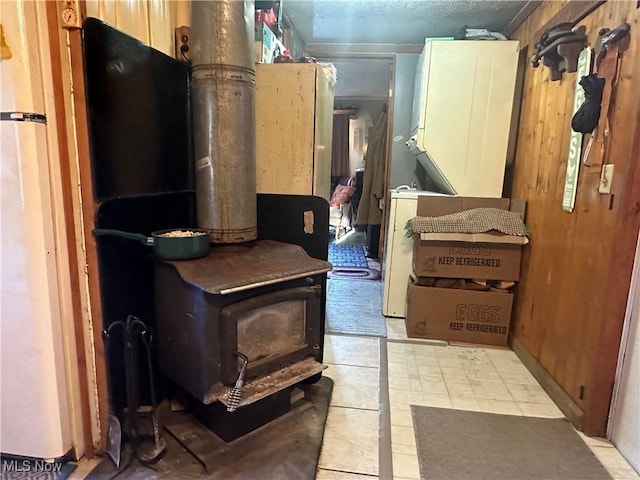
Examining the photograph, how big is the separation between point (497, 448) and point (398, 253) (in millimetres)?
1464

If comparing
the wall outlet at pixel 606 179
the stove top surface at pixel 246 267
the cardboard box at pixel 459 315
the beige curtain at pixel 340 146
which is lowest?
the cardboard box at pixel 459 315

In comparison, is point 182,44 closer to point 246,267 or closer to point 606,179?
point 246,267

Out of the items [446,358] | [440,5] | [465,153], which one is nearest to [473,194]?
[465,153]

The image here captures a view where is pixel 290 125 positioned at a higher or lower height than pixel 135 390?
higher

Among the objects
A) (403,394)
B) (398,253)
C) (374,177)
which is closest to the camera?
(403,394)

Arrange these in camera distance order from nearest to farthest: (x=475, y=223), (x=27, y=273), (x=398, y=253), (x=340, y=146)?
1. (x=27, y=273)
2. (x=475, y=223)
3. (x=398, y=253)
4. (x=340, y=146)

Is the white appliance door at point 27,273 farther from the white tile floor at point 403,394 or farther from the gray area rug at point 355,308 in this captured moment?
the gray area rug at point 355,308

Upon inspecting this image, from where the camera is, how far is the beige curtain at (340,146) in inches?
289

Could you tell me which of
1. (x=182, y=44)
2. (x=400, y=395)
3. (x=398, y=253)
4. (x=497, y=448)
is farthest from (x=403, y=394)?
(x=182, y=44)

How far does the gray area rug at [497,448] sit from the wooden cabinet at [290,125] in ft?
3.93

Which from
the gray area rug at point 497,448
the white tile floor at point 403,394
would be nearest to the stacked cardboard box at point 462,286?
the white tile floor at point 403,394

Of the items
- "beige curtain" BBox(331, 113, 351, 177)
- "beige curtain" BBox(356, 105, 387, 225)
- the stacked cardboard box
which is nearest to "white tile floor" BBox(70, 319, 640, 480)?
the stacked cardboard box

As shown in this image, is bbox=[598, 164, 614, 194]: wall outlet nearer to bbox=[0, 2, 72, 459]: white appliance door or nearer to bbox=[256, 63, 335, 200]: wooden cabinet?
bbox=[256, 63, 335, 200]: wooden cabinet

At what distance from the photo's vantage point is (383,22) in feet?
9.89
